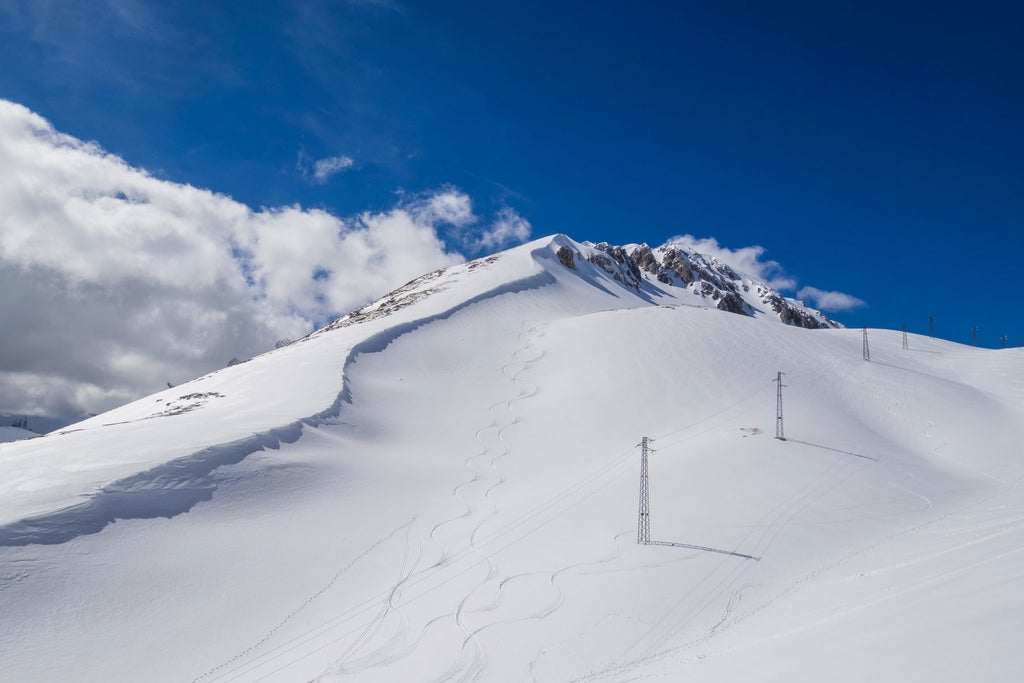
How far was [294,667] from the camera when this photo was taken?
39.8 feet

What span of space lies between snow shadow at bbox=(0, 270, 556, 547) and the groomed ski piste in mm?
73

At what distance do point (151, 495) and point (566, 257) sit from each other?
60.7 metres

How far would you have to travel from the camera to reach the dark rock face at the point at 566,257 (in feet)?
234

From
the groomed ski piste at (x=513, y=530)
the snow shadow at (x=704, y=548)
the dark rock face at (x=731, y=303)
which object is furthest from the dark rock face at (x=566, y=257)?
the snow shadow at (x=704, y=548)

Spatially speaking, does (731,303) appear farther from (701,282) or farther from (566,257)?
(566,257)

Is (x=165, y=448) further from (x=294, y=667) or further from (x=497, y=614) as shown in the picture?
(x=497, y=614)

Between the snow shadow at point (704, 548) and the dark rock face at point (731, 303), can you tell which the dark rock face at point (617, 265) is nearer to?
the dark rock face at point (731, 303)

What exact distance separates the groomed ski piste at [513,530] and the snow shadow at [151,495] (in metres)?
0.07

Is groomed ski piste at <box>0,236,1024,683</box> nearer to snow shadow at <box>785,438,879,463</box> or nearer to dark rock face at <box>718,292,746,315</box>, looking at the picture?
snow shadow at <box>785,438,879,463</box>

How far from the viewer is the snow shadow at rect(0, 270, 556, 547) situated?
1345 centimetres

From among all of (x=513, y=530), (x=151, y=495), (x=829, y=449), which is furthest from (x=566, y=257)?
(x=151, y=495)

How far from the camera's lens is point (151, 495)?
1597cm

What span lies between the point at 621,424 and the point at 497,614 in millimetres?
16086

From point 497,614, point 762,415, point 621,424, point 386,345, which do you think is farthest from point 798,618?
point 386,345
